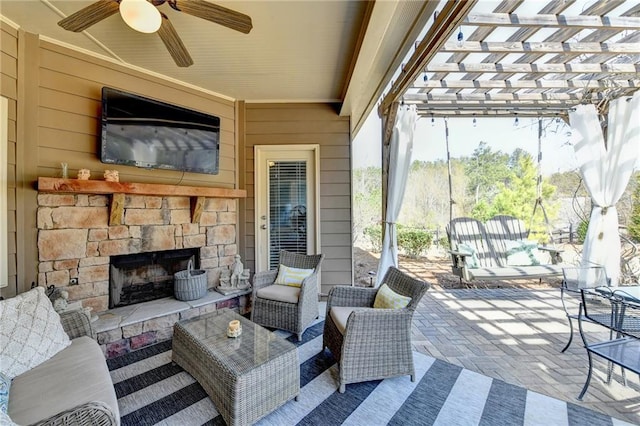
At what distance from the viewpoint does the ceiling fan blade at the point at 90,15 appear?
1.60 metres

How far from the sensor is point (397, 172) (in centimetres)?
368

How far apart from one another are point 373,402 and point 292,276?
1.55 metres

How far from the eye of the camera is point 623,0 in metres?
2.09

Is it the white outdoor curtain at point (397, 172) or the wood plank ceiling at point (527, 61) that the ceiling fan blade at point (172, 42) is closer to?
the wood plank ceiling at point (527, 61)

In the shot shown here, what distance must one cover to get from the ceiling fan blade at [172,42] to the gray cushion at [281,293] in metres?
2.32

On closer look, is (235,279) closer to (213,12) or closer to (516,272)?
(213,12)

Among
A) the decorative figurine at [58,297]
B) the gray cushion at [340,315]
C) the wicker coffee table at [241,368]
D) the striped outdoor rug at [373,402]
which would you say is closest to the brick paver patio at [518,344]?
the striped outdoor rug at [373,402]

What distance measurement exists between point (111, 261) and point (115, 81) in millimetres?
1941

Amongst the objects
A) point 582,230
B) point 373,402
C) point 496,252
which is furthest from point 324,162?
point 582,230

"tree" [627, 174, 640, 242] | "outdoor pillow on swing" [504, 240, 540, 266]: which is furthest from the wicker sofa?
"tree" [627, 174, 640, 242]

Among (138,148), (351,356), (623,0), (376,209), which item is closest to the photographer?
(351,356)

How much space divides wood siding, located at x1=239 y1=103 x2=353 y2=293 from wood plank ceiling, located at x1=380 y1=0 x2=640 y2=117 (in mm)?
899

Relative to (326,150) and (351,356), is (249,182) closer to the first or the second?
(326,150)

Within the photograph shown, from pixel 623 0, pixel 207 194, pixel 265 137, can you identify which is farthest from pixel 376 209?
pixel 623 0
